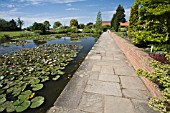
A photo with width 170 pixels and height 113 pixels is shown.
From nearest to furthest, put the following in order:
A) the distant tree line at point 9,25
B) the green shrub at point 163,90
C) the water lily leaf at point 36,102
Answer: the green shrub at point 163,90, the water lily leaf at point 36,102, the distant tree line at point 9,25

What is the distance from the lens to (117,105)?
7.95ft

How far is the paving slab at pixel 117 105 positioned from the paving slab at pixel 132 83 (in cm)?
63

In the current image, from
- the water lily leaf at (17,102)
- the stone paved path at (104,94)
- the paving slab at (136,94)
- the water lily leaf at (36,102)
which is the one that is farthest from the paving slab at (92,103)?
the water lily leaf at (17,102)

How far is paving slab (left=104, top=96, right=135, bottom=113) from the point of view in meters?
2.28

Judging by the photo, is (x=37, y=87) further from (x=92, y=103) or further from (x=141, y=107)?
(x=141, y=107)

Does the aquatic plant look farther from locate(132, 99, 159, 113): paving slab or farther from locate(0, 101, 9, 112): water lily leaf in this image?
locate(132, 99, 159, 113): paving slab

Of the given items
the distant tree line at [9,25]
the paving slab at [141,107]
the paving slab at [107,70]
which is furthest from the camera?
the distant tree line at [9,25]

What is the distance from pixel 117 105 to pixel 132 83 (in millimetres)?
1132

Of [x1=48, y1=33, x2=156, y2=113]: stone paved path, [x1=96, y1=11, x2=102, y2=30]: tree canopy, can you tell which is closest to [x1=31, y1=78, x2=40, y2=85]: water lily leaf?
[x1=48, y1=33, x2=156, y2=113]: stone paved path

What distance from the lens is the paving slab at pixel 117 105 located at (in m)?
2.28

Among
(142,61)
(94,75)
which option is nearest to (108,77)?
(94,75)

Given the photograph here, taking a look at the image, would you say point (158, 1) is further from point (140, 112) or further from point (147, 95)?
point (140, 112)

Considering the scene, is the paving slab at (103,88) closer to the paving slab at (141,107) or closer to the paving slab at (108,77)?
the paving slab at (108,77)

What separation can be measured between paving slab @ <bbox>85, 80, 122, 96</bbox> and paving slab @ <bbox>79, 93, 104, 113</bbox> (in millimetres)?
201
